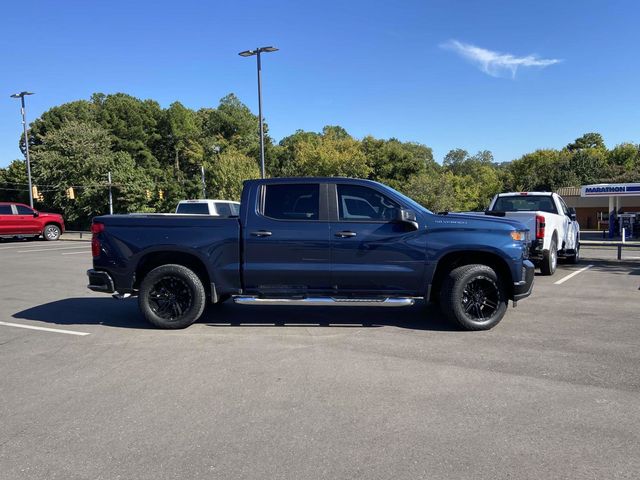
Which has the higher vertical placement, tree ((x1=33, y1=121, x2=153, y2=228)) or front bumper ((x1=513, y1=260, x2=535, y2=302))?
tree ((x1=33, y1=121, x2=153, y2=228))

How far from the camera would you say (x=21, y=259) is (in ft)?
55.4

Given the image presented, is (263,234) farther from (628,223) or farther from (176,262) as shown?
(628,223)

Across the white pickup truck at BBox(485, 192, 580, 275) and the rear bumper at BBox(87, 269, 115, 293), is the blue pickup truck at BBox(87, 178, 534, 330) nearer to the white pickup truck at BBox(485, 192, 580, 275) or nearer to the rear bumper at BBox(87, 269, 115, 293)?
the rear bumper at BBox(87, 269, 115, 293)

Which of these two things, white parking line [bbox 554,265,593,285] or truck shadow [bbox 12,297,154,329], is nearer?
truck shadow [bbox 12,297,154,329]

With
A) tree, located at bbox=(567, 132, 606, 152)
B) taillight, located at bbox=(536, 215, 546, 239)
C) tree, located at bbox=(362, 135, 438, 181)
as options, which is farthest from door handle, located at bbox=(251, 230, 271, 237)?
tree, located at bbox=(567, 132, 606, 152)

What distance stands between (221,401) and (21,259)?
611 inches

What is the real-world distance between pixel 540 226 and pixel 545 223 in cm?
15

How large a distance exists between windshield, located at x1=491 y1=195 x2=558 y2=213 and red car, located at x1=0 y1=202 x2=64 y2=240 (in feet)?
74.2

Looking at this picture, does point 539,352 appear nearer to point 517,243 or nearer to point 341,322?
point 517,243

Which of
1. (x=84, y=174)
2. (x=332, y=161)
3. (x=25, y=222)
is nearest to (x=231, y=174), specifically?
(x=332, y=161)

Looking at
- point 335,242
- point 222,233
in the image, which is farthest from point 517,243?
point 222,233

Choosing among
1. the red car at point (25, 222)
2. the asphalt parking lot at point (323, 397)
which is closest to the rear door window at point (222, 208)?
the asphalt parking lot at point (323, 397)

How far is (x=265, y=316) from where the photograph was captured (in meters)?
7.55

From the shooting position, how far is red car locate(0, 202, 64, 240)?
81.8 ft
